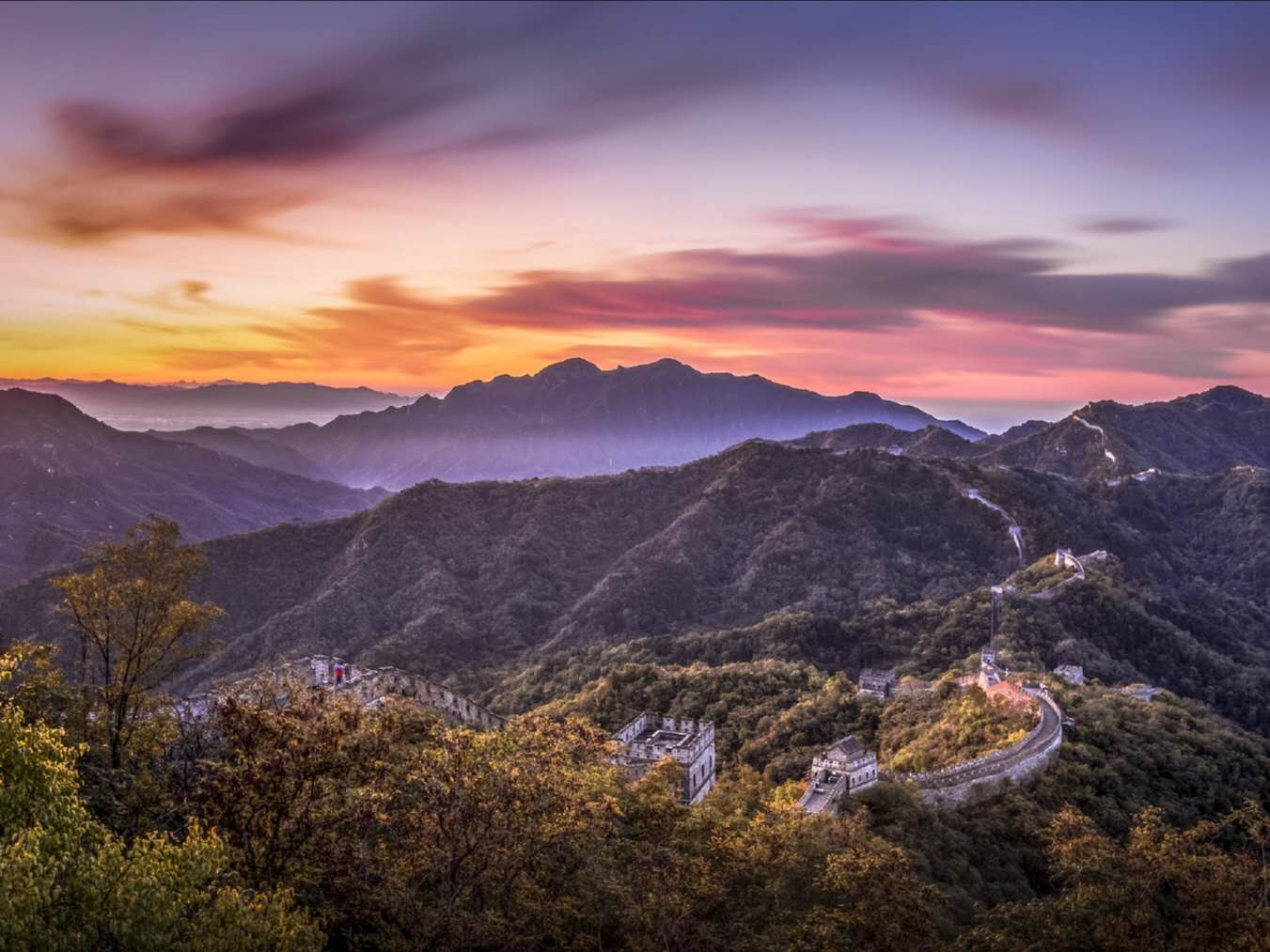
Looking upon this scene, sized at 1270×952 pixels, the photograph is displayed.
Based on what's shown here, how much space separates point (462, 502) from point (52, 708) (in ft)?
467

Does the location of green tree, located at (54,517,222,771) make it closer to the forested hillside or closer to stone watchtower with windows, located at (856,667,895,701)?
stone watchtower with windows, located at (856,667,895,701)

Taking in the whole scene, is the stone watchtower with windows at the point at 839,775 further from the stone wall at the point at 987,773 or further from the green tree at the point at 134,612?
the green tree at the point at 134,612

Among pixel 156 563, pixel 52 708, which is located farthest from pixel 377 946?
pixel 156 563

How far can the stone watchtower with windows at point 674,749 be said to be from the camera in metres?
43.3

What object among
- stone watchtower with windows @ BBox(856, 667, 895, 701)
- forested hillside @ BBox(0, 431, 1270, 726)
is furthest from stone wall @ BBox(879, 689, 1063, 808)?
forested hillside @ BBox(0, 431, 1270, 726)

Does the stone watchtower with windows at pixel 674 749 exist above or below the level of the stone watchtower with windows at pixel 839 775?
below

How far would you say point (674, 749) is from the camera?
46.0 meters

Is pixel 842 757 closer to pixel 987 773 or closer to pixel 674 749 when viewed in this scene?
pixel 987 773

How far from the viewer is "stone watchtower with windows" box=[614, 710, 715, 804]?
43.3m

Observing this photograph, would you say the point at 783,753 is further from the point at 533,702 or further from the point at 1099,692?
the point at 533,702

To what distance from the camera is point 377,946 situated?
18562 mm

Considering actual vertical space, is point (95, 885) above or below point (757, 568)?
above

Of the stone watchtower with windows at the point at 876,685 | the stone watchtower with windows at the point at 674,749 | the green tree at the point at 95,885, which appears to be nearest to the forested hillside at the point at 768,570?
the stone watchtower with windows at the point at 876,685

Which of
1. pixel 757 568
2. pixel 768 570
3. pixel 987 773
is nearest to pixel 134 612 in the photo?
pixel 987 773
